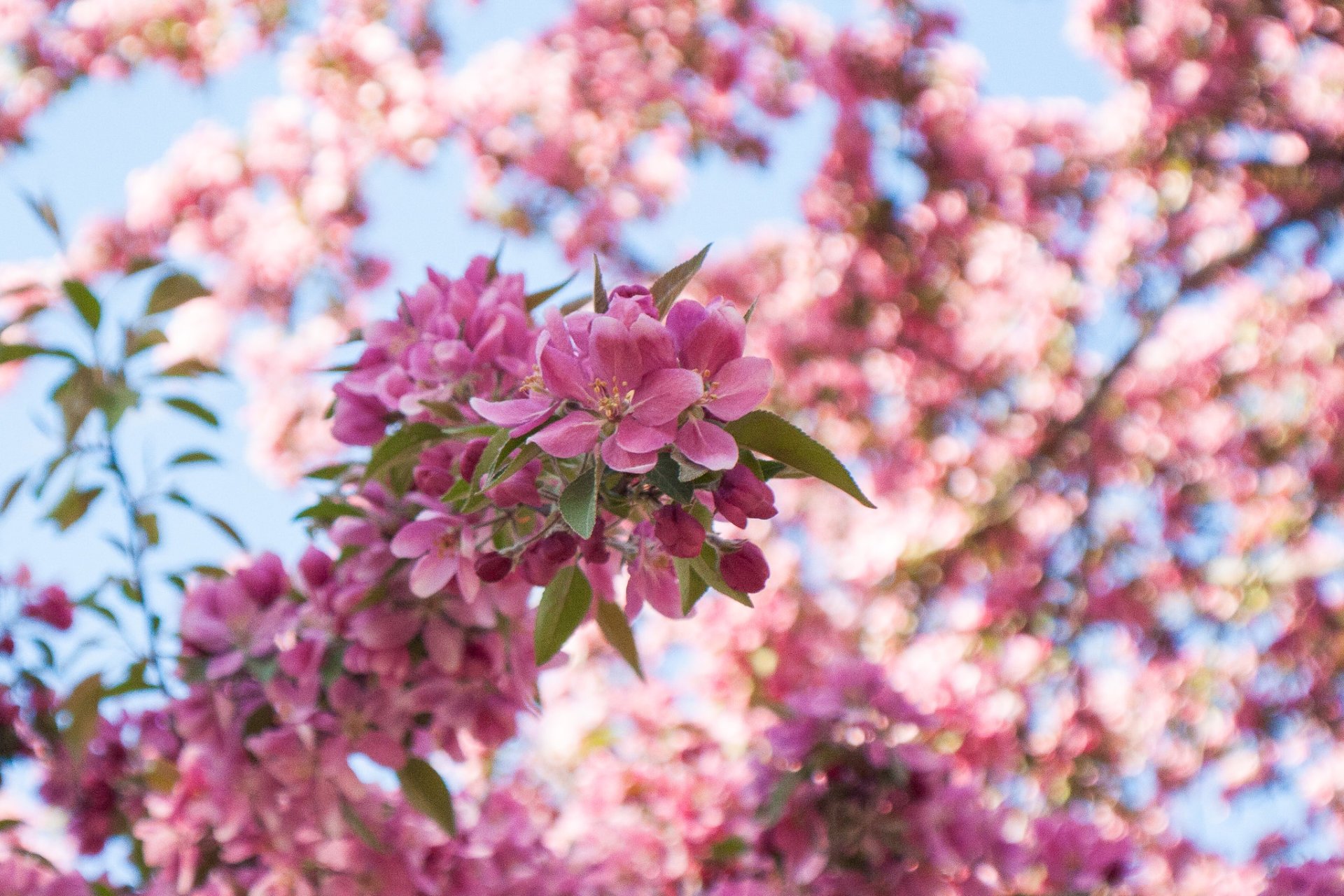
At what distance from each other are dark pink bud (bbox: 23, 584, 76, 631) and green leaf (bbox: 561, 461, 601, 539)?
161cm

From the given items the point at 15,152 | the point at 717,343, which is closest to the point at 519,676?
the point at 717,343

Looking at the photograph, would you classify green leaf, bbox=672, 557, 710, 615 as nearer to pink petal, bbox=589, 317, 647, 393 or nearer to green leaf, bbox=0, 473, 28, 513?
pink petal, bbox=589, 317, 647, 393

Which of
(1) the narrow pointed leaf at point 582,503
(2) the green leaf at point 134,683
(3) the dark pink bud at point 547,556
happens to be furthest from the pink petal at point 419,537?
(2) the green leaf at point 134,683

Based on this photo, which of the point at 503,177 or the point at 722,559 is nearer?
the point at 722,559

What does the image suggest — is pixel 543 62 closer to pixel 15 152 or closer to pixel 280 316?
pixel 280 316

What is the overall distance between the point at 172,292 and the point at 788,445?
4.52 ft

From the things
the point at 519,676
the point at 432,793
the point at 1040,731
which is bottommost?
the point at 1040,731

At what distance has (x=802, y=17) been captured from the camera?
16.6 ft

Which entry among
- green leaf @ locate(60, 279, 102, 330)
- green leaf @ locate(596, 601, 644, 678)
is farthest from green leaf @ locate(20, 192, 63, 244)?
green leaf @ locate(596, 601, 644, 678)

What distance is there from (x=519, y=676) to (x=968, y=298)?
405 centimetres

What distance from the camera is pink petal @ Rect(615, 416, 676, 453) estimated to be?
0.96 meters

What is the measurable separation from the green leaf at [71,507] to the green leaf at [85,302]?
0.29 m

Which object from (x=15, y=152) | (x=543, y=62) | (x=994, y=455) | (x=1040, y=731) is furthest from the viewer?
(x=543, y=62)

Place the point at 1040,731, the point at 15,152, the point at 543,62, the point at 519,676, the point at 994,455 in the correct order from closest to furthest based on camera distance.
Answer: the point at 519,676 < the point at 1040,731 < the point at 15,152 < the point at 994,455 < the point at 543,62
